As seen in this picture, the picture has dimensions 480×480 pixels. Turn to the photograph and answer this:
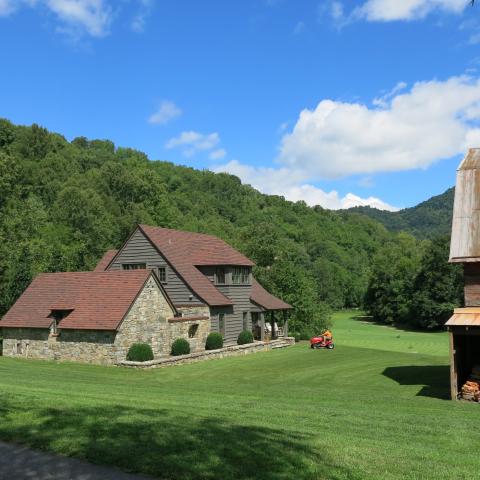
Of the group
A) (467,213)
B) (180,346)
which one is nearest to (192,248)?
(180,346)

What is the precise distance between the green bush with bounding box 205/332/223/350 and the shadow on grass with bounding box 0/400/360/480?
993 inches

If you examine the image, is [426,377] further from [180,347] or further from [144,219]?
[144,219]

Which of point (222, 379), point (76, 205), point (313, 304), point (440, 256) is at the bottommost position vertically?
point (222, 379)

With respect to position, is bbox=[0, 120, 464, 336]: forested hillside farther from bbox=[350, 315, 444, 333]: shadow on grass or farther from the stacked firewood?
the stacked firewood

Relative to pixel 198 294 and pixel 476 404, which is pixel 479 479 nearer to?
pixel 476 404

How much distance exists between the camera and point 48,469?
6.98 m

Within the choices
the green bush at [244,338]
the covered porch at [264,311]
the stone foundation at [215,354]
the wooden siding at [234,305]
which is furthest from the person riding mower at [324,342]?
the wooden siding at [234,305]

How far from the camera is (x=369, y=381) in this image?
22.7 m

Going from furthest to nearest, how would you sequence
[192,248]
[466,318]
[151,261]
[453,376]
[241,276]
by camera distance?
[241,276] < [192,248] < [151,261] < [466,318] < [453,376]

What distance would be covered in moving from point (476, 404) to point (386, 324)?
79.8 m

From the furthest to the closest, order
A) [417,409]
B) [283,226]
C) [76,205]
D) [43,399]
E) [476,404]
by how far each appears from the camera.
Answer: [283,226], [76,205], [476,404], [417,409], [43,399]

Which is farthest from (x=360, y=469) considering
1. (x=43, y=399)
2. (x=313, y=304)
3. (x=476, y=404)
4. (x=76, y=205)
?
(x=76, y=205)

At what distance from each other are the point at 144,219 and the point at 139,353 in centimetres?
5808

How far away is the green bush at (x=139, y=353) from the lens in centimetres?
2888
